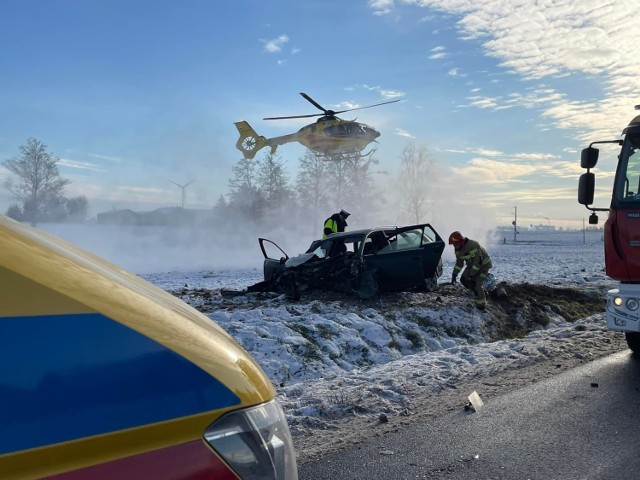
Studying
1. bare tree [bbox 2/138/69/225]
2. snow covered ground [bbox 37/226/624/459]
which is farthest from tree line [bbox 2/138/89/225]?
A: snow covered ground [bbox 37/226/624/459]

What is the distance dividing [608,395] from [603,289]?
9.75 meters

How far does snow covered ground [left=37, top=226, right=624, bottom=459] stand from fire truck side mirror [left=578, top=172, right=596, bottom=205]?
2066mm

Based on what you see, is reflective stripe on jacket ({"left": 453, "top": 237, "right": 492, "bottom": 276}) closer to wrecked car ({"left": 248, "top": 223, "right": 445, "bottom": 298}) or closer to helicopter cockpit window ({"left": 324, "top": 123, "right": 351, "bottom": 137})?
wrecked car ({"left": 248, "top": 223, "right": 445, "bottom": 298})

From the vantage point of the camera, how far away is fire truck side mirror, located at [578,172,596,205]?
22.2 feet

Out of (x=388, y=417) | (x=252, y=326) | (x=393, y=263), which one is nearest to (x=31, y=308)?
(x=388, y=417)

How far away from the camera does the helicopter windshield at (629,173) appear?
632 cm

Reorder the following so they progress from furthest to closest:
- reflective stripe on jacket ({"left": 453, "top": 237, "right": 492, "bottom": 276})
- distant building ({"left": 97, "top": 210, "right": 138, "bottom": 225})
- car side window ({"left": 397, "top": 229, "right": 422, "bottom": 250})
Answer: distant building ({"left": 97, "top": 210, "right": 138, "bottom": 225})
car side window ({"left": 397, "top": 229, "right": 422, "bottom": 250})
reflective stripe on jacket ({"left": 453, "top": 237, "right": 492, "bottom": 276})

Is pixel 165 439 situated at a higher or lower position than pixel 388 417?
higher

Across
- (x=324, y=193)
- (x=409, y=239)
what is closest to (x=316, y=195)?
(x=324, y=193)

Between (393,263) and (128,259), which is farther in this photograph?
(128,259)

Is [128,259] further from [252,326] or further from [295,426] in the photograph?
[295,426]

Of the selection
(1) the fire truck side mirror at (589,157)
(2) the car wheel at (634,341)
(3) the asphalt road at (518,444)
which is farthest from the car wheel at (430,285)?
(3) the asphalt road at (518,444)

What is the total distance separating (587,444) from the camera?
13.1 feet

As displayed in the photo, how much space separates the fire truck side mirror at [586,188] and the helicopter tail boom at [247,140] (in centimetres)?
2977
